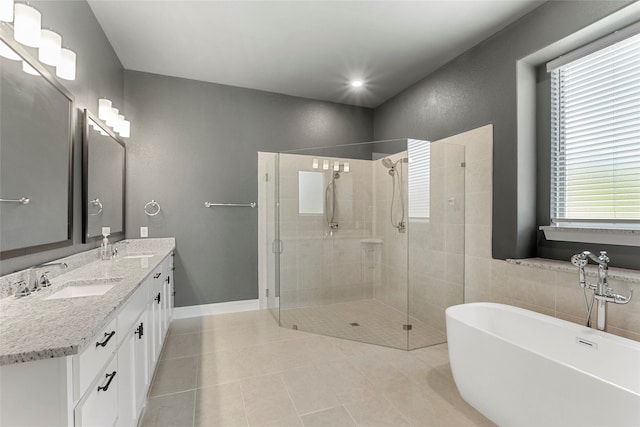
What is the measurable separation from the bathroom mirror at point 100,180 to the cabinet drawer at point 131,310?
0.76m

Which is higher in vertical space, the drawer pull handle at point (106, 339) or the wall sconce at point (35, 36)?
the wall sconce at point (35, 36)

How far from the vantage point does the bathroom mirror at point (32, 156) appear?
51.4 inches

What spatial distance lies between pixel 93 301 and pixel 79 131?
143 cm

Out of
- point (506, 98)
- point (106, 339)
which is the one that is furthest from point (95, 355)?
point (506, 98)

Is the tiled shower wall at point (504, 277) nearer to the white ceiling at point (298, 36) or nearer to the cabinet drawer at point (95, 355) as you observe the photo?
the white ceiling at point (298, 36)

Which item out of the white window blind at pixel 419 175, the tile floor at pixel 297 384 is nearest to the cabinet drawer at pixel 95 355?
the tile floor at pixel 297 384

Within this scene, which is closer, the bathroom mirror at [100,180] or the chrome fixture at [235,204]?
the bathroom mirror at [100,180]

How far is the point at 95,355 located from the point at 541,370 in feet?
6.20

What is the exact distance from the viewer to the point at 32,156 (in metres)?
1.48

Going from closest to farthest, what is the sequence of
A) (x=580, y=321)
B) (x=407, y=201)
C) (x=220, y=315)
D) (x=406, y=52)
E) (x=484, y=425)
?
(x=484, y=425) → (x=580, y=321) → (x=406, y=52) → (x=407, y=201) → (x=220, y=315)

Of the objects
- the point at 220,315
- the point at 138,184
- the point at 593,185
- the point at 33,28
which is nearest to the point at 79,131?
the point at 33,28

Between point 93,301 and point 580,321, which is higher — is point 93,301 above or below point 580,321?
above

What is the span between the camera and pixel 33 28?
1.34 metres

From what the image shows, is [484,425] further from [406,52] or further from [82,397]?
[406,52]
